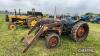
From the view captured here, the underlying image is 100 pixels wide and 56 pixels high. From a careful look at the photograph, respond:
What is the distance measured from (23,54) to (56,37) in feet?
5.74

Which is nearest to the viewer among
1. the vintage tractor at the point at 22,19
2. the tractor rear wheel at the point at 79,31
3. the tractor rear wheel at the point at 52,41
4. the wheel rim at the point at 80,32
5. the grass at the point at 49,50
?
the grass at the point at 49,50

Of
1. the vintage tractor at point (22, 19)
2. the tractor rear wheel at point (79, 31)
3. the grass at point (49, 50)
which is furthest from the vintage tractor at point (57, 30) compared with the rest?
the vintage tractor at point (22, 19)

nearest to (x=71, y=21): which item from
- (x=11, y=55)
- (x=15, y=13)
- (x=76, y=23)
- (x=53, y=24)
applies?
(x=76, y=23)

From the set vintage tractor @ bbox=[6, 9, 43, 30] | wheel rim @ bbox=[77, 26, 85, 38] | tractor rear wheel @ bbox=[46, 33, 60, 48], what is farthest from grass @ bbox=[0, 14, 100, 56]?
vintage tractor @ bbox=[6, 9, 43, 30]

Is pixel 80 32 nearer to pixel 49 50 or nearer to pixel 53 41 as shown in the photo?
pixel 53 41

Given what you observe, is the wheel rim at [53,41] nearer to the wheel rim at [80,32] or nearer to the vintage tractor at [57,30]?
the vintage tractor at [57,30]

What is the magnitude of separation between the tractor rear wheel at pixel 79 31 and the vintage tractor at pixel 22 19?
705 cm

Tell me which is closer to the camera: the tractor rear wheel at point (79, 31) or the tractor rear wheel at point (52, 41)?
the tractor rear wheel at point (52, 41)

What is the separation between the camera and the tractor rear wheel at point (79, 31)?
979 centimetres

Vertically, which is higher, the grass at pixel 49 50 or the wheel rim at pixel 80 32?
the wheel rim at pixel 80 32

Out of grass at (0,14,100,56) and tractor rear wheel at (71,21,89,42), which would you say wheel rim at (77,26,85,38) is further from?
grass at (0,14,100,56)

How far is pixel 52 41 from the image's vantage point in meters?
8.91

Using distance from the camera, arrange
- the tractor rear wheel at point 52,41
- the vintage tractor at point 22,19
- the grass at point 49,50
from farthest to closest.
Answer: the vintage tractor at point 22,19
the tractor rear wheel at point 52,41
the grass at point 49,50

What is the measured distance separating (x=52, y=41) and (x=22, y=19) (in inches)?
364
